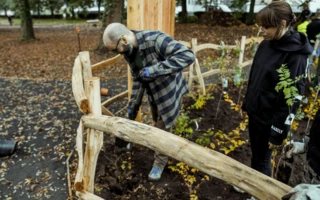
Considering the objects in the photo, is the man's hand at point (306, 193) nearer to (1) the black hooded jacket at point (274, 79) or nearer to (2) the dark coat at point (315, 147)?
(2) the dark coat at point (315, 147)

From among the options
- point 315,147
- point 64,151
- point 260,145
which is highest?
point 315,147

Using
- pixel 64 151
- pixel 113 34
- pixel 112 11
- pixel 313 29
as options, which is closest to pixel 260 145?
pixel 113 34

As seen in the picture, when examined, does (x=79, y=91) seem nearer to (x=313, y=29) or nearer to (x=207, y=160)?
(x=207, y=160)

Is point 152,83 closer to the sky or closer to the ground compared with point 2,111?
closer to the sky

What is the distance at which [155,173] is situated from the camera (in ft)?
10.1

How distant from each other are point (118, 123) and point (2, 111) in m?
4.17

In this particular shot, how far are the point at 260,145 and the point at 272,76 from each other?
637 millimetres

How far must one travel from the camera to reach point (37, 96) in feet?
19.4

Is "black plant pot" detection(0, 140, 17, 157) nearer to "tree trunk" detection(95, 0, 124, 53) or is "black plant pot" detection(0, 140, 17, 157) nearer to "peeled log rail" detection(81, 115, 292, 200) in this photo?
"peeled log rail" detection(81, 115, 292, 200)

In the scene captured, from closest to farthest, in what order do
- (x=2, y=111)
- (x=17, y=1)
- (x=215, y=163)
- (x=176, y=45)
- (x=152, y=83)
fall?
(x=215, y=163), (x=176, y=45), (x=152, y=83), (x=2, y=111), (x=17, y=1)

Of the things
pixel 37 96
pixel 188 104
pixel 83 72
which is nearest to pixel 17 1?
pixel 37 96

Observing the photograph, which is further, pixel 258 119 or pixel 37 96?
pixel 37 96

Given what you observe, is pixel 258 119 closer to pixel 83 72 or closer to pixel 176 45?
pixel 176 45

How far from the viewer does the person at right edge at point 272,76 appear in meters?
2.07
